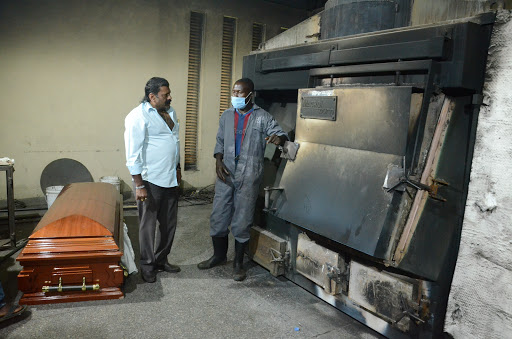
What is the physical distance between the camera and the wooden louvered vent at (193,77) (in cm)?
614

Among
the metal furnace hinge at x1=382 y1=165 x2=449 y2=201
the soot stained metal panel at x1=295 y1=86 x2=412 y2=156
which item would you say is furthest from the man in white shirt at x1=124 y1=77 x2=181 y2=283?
the metal furnace hinge at x1=382 y1=165 x2=449 y2=201

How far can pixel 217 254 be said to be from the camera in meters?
3.56

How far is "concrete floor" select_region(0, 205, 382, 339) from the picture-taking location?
250 centimetres

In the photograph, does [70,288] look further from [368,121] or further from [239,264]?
[368,121]

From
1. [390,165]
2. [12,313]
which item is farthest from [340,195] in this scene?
[12,313]

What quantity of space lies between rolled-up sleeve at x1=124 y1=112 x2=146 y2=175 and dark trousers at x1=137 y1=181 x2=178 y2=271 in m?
0.20

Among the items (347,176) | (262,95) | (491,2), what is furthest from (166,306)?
(491,2)

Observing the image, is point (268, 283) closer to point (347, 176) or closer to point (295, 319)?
point (295, 319)

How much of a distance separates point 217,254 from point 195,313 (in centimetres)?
85

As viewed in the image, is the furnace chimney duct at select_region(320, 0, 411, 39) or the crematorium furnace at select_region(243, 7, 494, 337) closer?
the crematorium furnace at select_region(243, 7, 494, 337)

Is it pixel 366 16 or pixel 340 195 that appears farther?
pixel 366 16

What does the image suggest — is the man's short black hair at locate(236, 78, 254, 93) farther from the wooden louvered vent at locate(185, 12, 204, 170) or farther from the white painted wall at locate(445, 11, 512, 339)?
the wooden louvered vent at locate(185, 12, 204, 170)

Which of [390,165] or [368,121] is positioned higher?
[368,121]

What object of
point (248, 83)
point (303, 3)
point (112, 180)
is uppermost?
point (303, 3)
